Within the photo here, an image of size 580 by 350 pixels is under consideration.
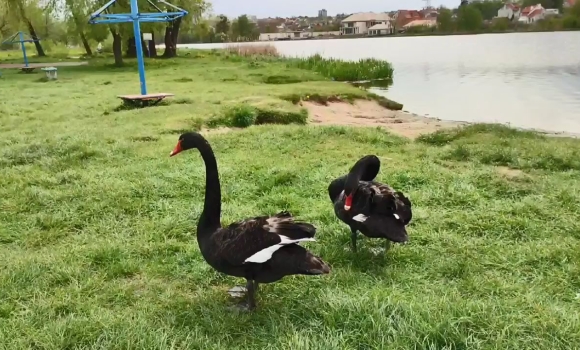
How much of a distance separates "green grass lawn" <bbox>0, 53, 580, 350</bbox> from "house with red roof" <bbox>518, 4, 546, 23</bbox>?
55.2 meters

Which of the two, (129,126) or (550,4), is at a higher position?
(550,4)

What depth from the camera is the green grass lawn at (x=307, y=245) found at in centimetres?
275

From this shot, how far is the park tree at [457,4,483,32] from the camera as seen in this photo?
64.1 metres

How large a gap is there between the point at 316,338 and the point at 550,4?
5937 cm

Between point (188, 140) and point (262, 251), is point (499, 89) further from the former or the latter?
point (262, 251)

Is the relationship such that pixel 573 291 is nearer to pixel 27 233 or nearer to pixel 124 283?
pixel 124 283

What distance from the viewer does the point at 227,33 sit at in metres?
73.1

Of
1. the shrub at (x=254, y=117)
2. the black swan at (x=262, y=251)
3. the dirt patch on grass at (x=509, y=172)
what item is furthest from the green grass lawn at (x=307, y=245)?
the shrub at (x=254, y=117)

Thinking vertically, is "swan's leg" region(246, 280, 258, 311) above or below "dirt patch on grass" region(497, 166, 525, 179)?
above

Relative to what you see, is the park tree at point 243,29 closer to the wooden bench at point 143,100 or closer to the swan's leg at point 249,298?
the wooden bench at point 143,100

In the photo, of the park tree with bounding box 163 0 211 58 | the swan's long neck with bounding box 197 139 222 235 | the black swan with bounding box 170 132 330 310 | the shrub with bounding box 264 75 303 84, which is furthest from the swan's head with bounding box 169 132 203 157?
the park tree with bounding box 163 0 211 58

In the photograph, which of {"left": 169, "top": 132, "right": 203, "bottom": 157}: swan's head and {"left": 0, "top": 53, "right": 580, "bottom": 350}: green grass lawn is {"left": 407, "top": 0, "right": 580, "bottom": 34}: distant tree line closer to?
{"left": 0, "top": 53, "right": 580, "bottom": 350}: green grass lawn

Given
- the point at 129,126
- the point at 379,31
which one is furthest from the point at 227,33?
the point at 129,126

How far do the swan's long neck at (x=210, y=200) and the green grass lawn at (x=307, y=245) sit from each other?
436 mm
